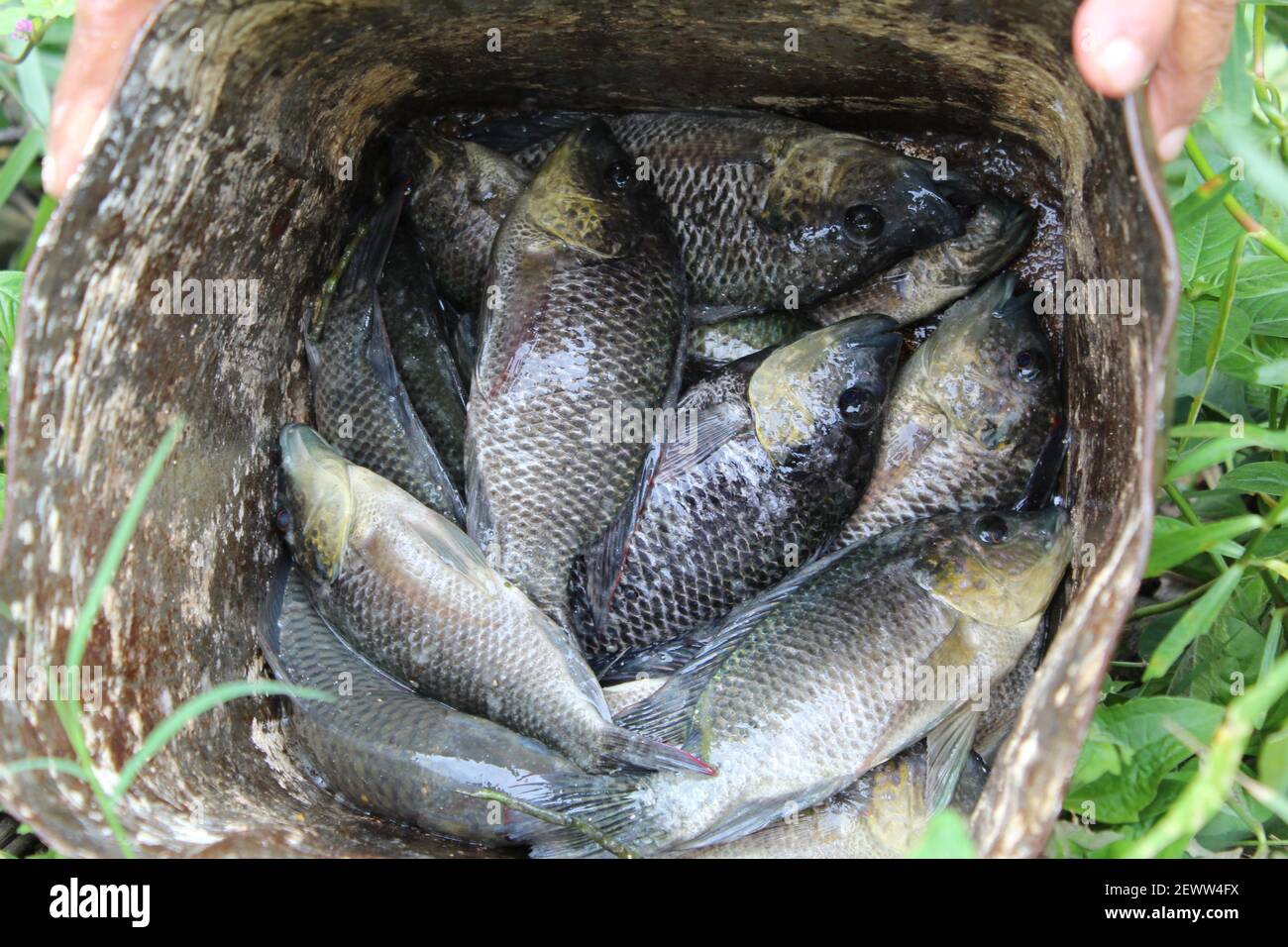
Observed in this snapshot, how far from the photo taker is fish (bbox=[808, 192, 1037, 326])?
247cm

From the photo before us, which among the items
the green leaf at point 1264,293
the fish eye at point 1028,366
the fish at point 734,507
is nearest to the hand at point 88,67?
the fish at point 734,507

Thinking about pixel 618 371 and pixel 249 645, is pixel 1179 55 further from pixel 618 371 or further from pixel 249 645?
pixel 249 645

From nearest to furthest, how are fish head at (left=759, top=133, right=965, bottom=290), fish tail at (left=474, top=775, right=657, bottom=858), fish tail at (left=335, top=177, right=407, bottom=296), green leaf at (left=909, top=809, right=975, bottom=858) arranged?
green leaf at (left=909, top=809, right=975, bottom=858)
fish tail at (left=474, top=775, right=657, bottom=858)
fish head at (left=759, top=133, right=965, bottom=290)
fish tail at (left=335, top=177, right=407, bottom=296)

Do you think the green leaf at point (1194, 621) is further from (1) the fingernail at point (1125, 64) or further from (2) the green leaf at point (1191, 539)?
(1) the fingernail at point (1125, 64)

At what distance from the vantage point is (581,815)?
2033 mm

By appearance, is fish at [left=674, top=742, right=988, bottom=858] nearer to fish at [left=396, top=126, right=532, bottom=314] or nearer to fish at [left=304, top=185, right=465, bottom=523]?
fish at [left=304, top=185, right=465, bottom=523]

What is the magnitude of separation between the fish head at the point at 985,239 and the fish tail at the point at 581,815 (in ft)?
4.70

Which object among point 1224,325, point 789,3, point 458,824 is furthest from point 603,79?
point 458,824

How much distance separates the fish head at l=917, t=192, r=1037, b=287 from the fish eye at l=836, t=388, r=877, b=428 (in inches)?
17.0

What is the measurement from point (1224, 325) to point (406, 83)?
1974mm

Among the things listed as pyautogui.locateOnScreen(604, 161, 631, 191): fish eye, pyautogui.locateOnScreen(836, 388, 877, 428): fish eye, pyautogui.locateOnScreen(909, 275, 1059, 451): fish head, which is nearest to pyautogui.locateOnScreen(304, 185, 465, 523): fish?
pyautogui.locateOnScreen(604, 161, 631, 191): fish eye

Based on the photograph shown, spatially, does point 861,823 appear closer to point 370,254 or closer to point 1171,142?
point 1171,142

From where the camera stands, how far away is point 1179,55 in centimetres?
175

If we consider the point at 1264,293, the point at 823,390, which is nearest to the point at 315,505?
the point at 823,390
